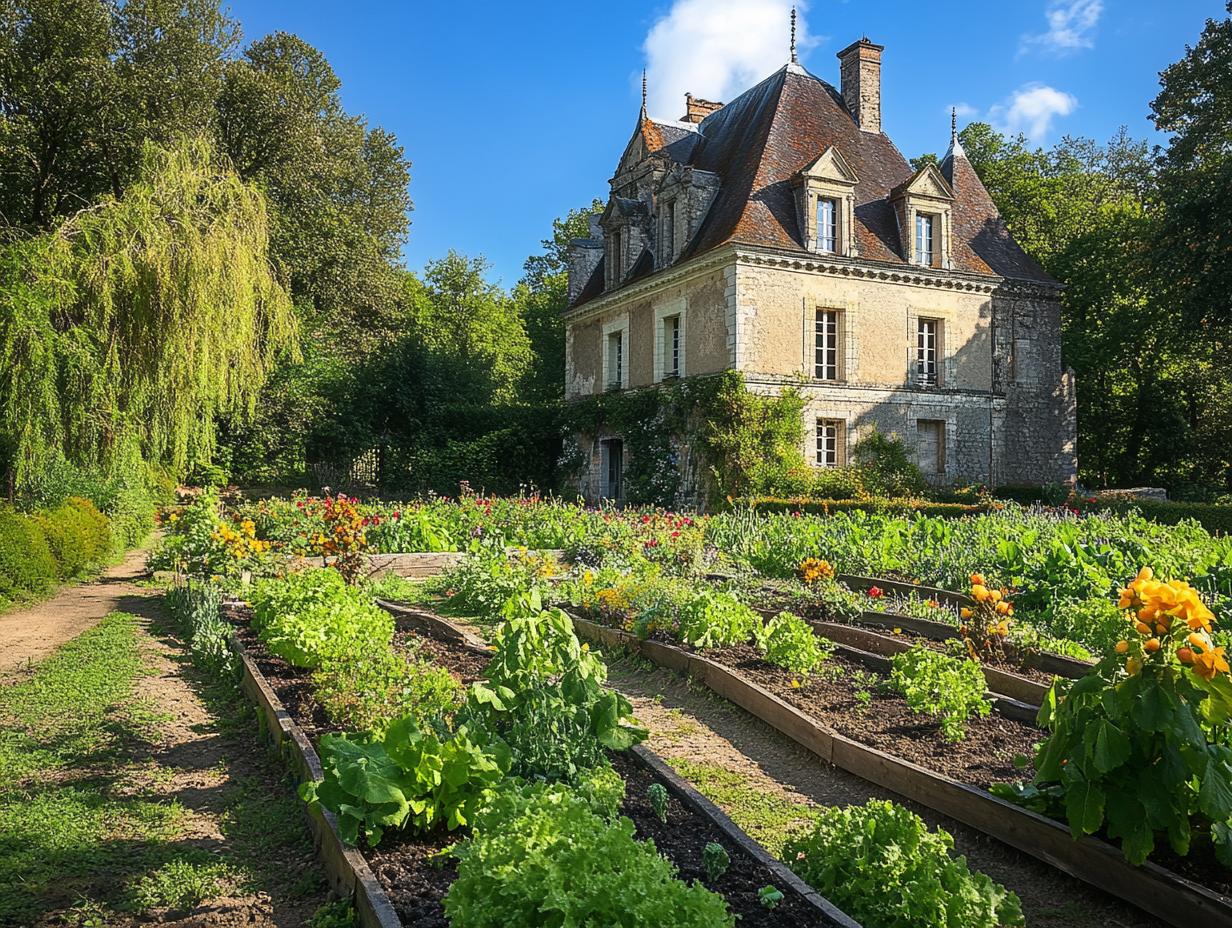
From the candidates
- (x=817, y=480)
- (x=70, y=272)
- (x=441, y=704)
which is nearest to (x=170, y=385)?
(x=70, y=272)

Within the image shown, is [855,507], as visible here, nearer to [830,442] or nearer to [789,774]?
[830,442]

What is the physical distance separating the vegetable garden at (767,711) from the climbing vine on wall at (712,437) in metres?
9.06

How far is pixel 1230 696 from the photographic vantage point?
2.97 metres

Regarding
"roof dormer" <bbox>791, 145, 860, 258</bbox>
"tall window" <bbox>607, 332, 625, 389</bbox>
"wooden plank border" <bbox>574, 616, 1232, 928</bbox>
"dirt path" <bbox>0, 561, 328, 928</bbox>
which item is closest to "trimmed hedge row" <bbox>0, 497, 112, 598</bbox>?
"dirt path" <bbox>0, 561, 328, 928</bbox>

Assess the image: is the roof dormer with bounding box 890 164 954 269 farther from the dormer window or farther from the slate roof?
the dormer window

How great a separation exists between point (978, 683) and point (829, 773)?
3.36 ft

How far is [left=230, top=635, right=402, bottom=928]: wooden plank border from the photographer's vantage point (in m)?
2.74

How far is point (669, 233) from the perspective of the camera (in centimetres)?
2145

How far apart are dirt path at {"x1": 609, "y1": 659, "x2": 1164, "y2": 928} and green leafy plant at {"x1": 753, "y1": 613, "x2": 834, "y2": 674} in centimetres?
51

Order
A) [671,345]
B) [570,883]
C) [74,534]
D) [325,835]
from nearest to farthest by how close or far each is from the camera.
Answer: [570,883], [325,835], [74,534], [671,345]

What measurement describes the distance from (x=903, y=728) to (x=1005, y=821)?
118 cm

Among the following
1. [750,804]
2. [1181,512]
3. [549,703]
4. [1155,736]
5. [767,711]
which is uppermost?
[1181,512]

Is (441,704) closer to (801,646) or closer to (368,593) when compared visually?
(801,646)

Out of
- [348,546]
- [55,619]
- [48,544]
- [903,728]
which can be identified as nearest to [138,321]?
[48,544]
